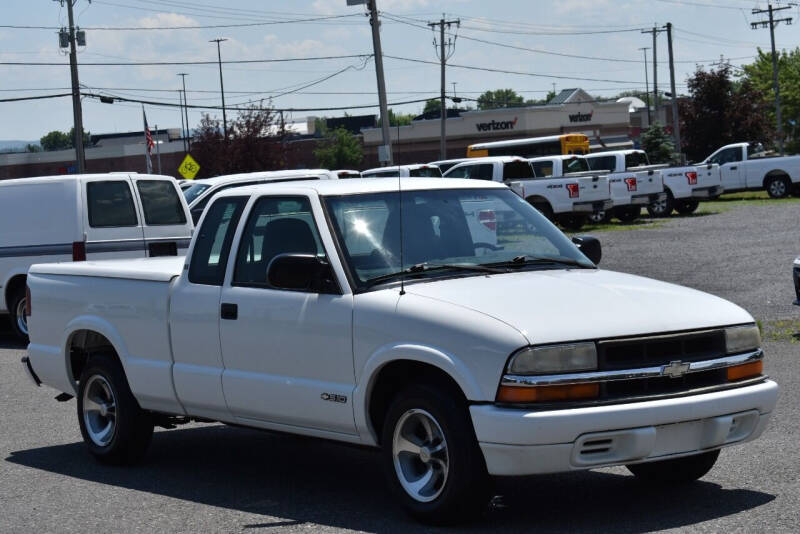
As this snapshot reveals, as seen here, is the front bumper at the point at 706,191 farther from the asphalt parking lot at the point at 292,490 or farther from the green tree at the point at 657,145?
the green tree at the point at 657,145

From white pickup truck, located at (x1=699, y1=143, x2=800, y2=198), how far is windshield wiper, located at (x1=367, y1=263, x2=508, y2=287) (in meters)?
36.1

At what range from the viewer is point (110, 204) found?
16094 millimetres

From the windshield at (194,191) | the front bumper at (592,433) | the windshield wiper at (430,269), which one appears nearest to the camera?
the front bumper at (592,433)

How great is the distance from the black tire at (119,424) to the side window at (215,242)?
1.06 metres

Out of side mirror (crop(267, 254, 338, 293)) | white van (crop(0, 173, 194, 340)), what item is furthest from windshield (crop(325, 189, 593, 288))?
white van (crop(0, 173, 194, 340))

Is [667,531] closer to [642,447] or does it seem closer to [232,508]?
[642,447]

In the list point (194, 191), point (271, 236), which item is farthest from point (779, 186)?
point (271, 236)

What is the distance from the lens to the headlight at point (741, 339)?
254 inches

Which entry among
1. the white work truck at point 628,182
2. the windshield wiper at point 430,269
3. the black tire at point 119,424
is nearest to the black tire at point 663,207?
the white work truck at point 628,182

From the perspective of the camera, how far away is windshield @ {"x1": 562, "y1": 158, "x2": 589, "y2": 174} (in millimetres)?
38312

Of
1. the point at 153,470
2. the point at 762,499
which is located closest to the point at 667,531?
the point at 762,499

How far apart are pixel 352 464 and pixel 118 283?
6.43 feet

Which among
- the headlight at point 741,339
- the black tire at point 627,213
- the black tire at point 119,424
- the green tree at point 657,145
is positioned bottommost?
the black tire at point 119,424

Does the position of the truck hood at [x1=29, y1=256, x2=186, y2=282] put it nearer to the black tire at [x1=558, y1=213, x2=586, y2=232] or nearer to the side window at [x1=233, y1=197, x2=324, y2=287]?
the side window at [x1=233, y1=197, x2=324, y2=287]
